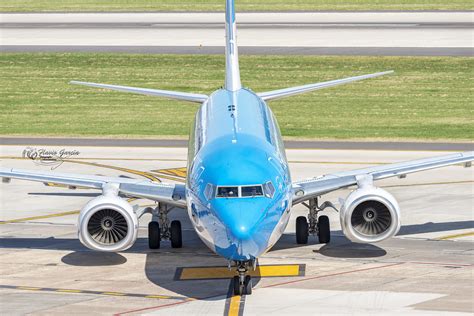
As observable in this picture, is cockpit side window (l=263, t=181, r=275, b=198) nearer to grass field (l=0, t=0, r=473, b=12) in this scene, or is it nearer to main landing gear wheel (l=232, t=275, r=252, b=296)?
main landing gear wheel (l=232, t=275, r=252, b=296)

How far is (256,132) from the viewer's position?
37.1m

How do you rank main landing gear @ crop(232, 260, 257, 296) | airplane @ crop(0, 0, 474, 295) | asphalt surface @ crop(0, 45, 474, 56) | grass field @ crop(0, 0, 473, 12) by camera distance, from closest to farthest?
airplane @ crop(0, 0, 474, 295)
main landing gear @ crop(232, 260, 257, 296)
asphalt surface @ crop(0, 45, 474, 56)
grass field @ crop(0, 0, 473, 12)

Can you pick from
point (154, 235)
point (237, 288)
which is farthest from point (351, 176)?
point (237, 288)

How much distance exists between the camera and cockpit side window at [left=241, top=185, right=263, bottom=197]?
3250cm

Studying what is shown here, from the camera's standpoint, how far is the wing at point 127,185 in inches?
1490

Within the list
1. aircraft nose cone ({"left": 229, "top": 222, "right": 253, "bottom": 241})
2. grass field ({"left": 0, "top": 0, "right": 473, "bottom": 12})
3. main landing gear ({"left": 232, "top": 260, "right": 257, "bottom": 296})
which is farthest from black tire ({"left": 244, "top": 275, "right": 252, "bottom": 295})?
grass field ({"left": 0, "top": 0, "right": 473, "bottom": 12})

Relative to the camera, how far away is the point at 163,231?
40406 mm

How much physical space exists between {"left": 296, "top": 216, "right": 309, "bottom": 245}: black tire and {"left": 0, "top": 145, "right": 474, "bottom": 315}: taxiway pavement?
358mm

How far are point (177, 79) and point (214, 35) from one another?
65.2 feet

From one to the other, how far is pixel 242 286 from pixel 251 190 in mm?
2807

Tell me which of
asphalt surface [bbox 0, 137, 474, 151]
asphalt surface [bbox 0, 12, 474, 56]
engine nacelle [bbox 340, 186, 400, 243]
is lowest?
engine nacelle [bbox 340, 186, 400, 243]

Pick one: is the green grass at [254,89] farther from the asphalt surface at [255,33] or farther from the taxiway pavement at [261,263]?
the taxiway pavement at [261,263]

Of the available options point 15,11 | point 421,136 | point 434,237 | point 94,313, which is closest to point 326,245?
point 434,237

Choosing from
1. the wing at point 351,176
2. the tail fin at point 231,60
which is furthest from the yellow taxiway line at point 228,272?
the tail fin at point 231,60
